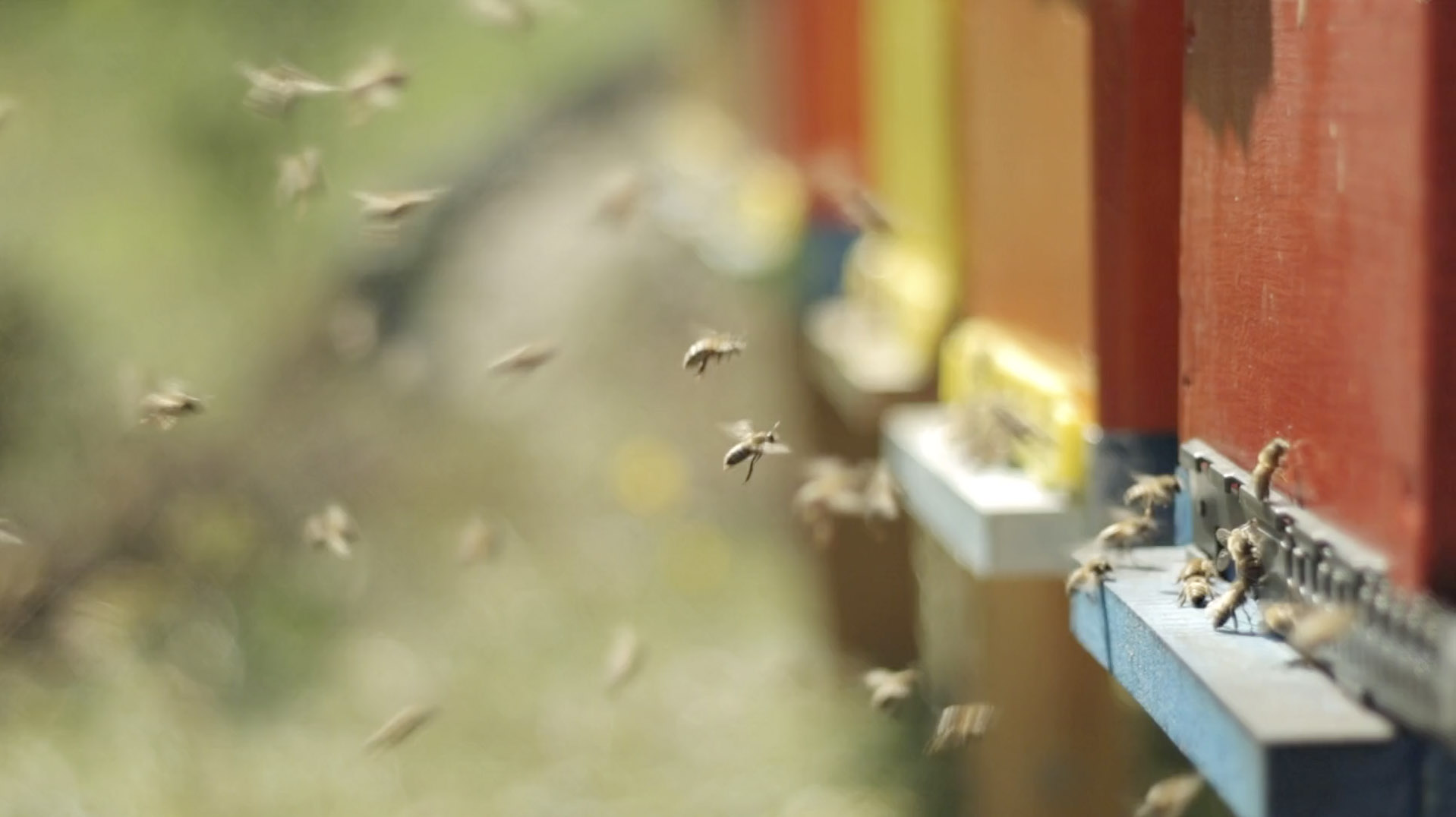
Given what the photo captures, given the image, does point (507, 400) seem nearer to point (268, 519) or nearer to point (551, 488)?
point (551, 488)

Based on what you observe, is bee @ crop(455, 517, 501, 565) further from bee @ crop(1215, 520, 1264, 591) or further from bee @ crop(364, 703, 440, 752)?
bee @ crop(1215, 520, 1264, 591)

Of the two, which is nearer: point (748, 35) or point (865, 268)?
point (865, 268)

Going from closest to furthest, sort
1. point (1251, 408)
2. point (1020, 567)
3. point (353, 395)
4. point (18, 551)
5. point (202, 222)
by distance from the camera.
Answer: point (1251, 408), point (1020, 567), point (18, 551), point (353, 395), point (202, 222)

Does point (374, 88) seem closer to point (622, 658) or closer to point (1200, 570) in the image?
point (622, 658)

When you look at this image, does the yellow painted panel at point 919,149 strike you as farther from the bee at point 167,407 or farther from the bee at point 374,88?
the bee at point 167,407

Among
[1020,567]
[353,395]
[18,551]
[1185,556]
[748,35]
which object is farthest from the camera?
[748,35]

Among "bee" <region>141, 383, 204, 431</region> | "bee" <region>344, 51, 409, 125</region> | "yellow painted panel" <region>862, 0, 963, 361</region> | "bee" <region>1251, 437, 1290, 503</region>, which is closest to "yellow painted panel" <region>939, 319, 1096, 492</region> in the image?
"yellow painted panel" <region>862, 0, 963, 361</region>

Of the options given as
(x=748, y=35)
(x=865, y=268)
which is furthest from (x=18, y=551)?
(x=748, y=35)
